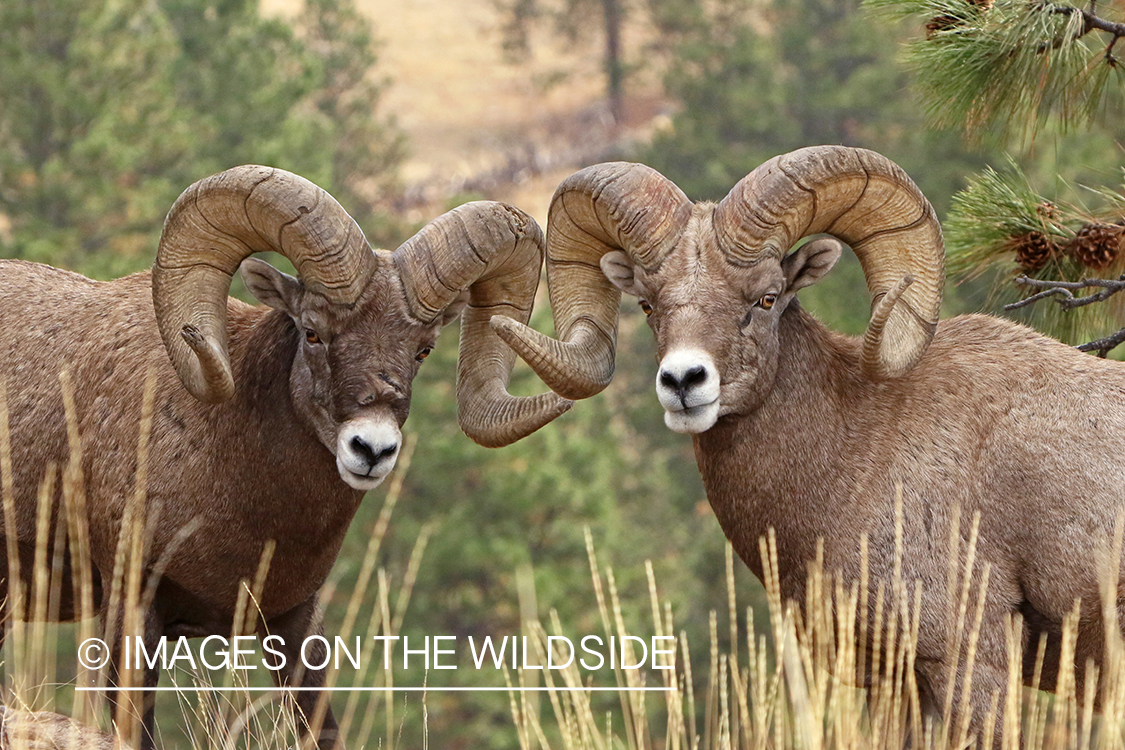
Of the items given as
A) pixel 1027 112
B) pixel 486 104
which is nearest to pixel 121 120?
pixel 1027 112

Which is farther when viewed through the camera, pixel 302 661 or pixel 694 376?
pixel 302 661

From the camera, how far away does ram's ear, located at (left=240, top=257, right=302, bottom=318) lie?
6844mm

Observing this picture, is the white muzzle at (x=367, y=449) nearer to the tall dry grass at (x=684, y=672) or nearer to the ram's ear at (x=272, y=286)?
the tall dry grass at (x=684, y=672)

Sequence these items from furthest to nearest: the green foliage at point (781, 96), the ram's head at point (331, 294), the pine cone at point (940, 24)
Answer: the green foliage at point (781, 96), the pine cone at point (940, 24), the ram's head at point (331, 294)

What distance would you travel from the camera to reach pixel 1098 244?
296 inches

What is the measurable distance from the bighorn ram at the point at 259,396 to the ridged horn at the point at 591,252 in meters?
0.20

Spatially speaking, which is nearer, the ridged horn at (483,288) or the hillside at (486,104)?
the ridged horn at (483,288)

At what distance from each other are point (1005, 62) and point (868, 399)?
2.14 meters

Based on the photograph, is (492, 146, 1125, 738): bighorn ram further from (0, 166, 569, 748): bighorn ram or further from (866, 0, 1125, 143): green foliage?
(866, 0, 1125, 143): green foliage

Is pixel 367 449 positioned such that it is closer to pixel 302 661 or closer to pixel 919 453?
pixel 302 661

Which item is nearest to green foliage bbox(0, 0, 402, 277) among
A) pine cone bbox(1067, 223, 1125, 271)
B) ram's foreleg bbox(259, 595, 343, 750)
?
ram's foreleg bbox(259, 595, 343, 750)

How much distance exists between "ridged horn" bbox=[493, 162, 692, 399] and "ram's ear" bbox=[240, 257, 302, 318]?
114cm

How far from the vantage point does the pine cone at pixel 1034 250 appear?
7.59 metres

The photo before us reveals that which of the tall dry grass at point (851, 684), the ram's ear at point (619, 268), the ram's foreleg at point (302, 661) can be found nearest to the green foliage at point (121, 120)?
the ram's foreleg at point (302, 661)
